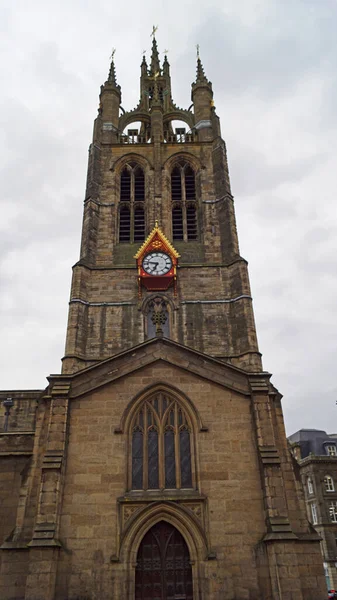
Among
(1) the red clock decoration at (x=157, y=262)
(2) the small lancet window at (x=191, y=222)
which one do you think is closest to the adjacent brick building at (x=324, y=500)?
(2) the small lancet window at (x=191, y=222)

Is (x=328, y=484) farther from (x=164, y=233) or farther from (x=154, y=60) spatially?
(x=154, y=60)

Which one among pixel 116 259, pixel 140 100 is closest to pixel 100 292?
pixel 116 259

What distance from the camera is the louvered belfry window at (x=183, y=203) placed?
101 ft

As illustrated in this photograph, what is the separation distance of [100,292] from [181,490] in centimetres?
1449

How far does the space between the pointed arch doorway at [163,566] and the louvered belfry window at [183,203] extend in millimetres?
19015

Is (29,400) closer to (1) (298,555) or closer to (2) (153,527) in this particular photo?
(2) (153,527)

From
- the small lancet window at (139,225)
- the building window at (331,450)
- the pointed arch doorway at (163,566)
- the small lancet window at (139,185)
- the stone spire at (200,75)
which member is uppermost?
Answer: the stone spire at (200,75)

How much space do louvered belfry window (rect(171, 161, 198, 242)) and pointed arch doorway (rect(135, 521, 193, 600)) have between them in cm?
1902

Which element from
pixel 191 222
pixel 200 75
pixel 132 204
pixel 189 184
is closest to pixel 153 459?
pixel 191 222

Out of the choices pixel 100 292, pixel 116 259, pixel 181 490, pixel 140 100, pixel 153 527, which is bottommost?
pixel 153 527

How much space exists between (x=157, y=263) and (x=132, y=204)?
20.2ft

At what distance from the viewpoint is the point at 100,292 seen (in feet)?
90.5

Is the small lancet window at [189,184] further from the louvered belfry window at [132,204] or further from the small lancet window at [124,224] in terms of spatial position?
the small lancet window at [124,224]

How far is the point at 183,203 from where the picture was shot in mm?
32125
